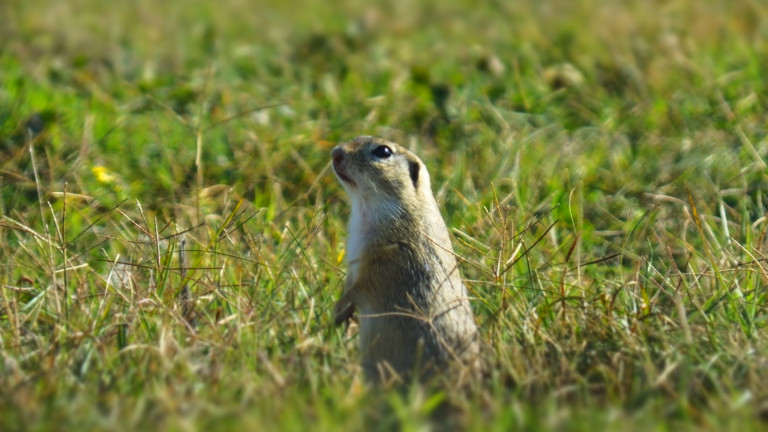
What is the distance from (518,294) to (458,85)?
8.88ft

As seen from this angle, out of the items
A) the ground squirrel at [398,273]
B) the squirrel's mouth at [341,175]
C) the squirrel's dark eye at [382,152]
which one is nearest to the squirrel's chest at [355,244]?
the ground squirrel at [398,273]

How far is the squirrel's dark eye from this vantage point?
13.7 feet

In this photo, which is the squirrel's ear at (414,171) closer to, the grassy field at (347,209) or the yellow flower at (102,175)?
the grassy field at (347,209)

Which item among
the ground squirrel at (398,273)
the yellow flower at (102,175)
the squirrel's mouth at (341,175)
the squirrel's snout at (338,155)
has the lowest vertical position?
the yellow flower at (102,175)

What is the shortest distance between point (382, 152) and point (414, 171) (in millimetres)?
143

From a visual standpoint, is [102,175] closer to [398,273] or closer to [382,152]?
[382,152]

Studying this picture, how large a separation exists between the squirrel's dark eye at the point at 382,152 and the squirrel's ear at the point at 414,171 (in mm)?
92

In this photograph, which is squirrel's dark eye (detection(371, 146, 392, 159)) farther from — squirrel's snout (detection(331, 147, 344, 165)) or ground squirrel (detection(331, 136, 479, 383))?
squirrel's snout (detection(331, 147, 344, 165))

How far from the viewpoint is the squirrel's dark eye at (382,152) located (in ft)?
13.7

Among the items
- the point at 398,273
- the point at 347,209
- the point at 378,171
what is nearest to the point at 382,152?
the point at 378,171

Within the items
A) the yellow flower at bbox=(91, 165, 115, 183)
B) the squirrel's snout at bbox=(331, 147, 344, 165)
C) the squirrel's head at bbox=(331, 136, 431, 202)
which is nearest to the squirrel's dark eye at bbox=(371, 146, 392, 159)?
the squirrel's head at bbox=(331, 136, 431, 202)

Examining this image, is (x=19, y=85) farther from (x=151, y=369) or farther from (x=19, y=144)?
(x=151, y=369)

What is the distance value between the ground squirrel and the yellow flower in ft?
4.72

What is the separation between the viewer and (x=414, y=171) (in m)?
4.17
